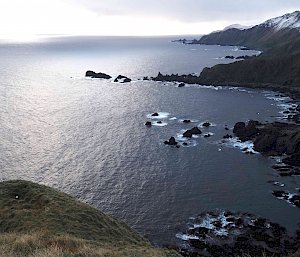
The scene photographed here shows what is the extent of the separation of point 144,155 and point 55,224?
39716 millimetres

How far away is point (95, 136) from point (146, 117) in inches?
741

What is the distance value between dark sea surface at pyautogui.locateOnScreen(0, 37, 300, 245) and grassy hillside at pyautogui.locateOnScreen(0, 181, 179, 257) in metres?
12.5

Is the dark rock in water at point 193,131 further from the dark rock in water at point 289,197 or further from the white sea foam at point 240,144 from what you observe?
the dark rock in water at point 289,197

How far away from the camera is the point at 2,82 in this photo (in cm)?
14712

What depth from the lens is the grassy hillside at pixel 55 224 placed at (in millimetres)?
19044

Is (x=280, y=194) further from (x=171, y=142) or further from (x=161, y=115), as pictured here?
(x=161, y=115)

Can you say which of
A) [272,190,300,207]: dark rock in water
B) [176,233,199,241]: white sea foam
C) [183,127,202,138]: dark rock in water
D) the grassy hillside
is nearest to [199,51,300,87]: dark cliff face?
[183,127,202,138]: dark rock in water

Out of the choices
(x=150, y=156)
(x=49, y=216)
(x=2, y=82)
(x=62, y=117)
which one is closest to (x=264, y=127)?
(x=150, y=156)

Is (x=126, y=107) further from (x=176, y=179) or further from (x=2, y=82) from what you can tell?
(x=2, y=82)

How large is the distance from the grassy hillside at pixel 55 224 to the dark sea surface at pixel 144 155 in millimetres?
12489

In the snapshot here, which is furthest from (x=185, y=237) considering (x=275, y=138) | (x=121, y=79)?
(x=121, y=79)

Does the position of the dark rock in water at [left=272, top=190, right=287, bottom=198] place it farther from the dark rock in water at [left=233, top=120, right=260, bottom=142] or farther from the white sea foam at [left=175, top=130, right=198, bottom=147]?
the dark rock in water at [left=233, top=120, right=260, bottom=142]

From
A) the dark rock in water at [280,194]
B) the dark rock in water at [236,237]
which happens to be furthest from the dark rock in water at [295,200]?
the dark rock in water at [236,237]

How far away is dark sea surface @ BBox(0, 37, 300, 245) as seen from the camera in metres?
48.4
